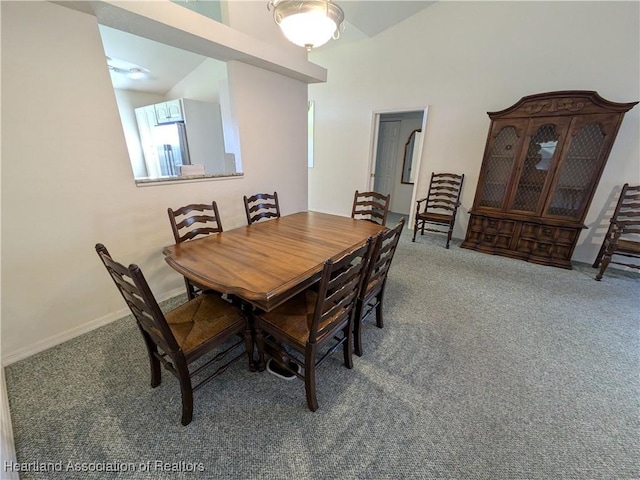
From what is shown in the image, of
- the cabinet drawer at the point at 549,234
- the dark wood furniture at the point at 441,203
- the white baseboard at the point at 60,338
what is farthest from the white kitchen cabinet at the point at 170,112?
the cabinet drawer at the point at 549,234

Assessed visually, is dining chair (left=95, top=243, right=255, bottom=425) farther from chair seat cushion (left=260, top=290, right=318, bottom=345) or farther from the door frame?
the door frame

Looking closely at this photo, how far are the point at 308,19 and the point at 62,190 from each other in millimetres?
1955

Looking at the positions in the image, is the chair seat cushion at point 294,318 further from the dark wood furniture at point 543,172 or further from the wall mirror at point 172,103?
the dark wood furniture at point 543,172

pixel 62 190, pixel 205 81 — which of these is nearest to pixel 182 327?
pixel 62 190

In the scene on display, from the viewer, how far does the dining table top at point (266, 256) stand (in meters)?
1.25

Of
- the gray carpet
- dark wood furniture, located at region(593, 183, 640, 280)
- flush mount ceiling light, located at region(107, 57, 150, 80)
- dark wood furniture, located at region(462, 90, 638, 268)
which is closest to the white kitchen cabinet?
flush mount ceiling light, located at region(107, 57, 150, 80)

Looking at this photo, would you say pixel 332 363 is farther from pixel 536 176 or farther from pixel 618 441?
pixel 536 176

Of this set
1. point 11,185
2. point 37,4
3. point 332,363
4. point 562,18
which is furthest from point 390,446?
point 562,18

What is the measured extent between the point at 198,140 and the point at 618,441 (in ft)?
17.6

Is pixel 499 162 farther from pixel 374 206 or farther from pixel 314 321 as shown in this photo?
pixel 314 321

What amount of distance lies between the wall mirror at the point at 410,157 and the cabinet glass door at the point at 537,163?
1955 mm

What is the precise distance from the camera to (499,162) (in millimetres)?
3367

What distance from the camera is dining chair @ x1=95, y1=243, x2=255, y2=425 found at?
1.06 meters

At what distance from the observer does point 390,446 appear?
1246mm
